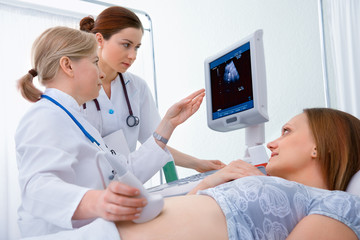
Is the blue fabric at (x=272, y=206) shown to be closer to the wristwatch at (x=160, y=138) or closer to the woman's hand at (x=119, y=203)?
the woman's hand at (x=119, y=203)

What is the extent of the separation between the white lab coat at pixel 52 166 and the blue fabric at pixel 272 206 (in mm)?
418

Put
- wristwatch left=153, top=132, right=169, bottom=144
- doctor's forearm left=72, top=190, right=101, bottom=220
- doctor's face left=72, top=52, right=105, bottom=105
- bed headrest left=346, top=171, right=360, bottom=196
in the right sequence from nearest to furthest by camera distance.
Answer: doctor's forearm left=72, top=190, right=101, bottom=220
bed headrest left=346, top=171, right=360, bottom=196
doctor's face left=72, top=52, right=105, bottom=105
wristwatch left=153, top=132, right=169, bottom=144

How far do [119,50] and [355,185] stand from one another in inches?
56.0

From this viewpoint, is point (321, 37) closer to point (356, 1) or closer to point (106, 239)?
point (356, 1)

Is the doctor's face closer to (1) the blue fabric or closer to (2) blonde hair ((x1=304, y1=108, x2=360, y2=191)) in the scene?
(1) the blue fabric

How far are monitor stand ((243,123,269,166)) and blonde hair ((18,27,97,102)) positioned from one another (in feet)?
2.85

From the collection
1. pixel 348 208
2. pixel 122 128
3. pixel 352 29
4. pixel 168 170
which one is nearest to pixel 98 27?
pixel 122 128

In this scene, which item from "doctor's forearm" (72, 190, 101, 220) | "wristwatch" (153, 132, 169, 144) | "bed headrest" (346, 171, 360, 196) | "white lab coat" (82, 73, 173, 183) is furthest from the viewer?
"white lab coat" (82, 73, 173, 183)

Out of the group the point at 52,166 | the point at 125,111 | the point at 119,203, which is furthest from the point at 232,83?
the point at 119,203

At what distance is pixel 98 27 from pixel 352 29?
1.86m

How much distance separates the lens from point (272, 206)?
3.46ft

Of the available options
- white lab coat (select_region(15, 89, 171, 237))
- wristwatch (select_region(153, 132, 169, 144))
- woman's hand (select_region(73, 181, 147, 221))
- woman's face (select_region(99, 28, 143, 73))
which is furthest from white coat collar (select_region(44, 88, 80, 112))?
woman's face (select_region(99, 28, 143, 73))

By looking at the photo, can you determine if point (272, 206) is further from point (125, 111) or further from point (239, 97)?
point (125, 111)

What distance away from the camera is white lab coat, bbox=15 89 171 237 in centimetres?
107
